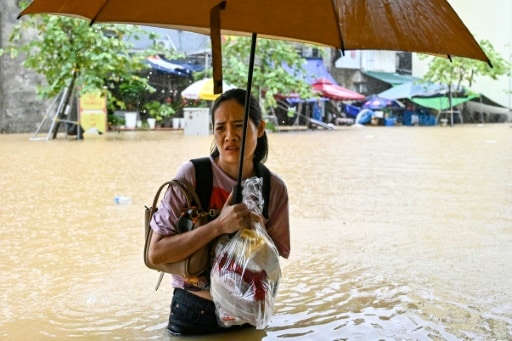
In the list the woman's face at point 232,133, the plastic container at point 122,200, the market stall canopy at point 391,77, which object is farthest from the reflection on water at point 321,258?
the market stall canopy at point 391,77

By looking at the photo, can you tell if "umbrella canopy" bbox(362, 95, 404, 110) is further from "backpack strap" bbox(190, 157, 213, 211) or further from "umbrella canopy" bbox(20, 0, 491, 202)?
"backpack strap" bbox(190, 157, 213, 211)

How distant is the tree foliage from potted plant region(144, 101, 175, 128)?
12.9 metres

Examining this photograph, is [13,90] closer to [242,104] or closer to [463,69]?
[463,69]

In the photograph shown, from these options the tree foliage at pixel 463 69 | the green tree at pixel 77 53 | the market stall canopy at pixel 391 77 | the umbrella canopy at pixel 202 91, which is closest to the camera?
the green tree at pixel 77 53

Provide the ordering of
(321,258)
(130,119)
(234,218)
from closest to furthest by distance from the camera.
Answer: (234,218), (321,258), (130,119)

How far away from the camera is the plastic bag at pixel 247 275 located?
2.42 meters

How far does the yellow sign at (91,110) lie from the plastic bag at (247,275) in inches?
684

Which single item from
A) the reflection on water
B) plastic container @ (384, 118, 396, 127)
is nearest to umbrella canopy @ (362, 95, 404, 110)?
plastic container @ (384, 118, 396, 127)

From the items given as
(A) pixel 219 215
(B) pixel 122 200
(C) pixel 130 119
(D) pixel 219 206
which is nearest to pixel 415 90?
(C) pixel 130 119

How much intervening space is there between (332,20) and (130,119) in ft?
76.6

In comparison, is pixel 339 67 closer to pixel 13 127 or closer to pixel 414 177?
pixel 13 127

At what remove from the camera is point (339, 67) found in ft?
119

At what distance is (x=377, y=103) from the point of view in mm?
34375

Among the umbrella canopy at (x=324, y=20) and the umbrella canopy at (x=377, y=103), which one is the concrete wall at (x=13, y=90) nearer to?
the umbrella canopy at (x=377, y=103)
